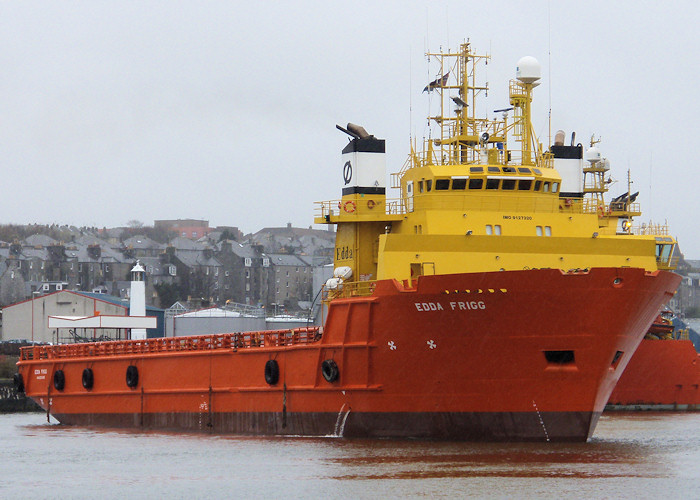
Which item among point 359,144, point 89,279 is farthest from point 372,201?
point 89,279

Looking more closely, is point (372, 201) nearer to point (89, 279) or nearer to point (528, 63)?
point (528, 63)

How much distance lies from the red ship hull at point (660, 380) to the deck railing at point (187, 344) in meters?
18.1

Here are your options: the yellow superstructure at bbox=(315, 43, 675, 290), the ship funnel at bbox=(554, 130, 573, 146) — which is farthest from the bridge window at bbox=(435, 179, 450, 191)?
the ship funnel at bbox=(554, 130, 573, 146)

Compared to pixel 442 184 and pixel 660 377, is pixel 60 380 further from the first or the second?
pixel 660 377

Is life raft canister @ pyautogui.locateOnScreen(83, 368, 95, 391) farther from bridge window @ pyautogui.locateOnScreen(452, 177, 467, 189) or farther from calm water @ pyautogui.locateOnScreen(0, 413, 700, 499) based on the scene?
bridge window @ pyautogui.locateOnScreen(452, 177, 467, 189)

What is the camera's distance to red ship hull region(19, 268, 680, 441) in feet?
86.2

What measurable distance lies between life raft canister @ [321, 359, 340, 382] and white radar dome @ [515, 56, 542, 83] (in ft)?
38.2

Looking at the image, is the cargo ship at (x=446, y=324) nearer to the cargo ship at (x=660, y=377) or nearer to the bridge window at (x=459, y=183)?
the bridge window at (x=459, y=183)

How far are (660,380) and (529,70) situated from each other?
53.7 feet

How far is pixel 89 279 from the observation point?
10338 centimetres

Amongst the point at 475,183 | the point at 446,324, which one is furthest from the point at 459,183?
the point at 446,324

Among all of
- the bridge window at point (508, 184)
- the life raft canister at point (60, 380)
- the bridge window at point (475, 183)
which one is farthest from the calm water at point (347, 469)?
the life raft canister at point (60, 380)

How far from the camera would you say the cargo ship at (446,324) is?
26531 mm

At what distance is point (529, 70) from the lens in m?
36.2
